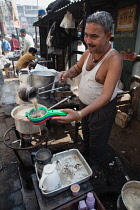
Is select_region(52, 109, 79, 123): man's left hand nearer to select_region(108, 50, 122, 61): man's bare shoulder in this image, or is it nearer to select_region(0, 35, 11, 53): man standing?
Answer: select_region(108, 50, 122, 61): man's bare shoulder

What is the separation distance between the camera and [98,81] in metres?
1.93

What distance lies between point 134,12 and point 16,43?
1318cm

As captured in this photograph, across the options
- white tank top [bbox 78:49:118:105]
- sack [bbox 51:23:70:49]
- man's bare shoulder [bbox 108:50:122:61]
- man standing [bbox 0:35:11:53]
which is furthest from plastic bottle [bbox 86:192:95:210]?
man standing [bbox 0:35:11:53]

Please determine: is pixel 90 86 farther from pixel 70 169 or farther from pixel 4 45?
pixel 4 45

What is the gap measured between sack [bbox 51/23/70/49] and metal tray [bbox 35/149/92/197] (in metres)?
5.96

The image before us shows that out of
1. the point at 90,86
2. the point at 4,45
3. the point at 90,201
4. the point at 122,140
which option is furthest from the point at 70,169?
the point at 4,45

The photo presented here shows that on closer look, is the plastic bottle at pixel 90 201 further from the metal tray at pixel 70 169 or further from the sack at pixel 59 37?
the sack at pixel 59 37

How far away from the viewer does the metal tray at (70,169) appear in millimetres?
1640

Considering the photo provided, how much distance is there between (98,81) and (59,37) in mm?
5635

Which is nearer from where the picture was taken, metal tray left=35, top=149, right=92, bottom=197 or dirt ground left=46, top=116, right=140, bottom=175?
metal tray left=35, top=149, right=92, bottom=197

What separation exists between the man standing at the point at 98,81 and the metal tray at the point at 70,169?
0.45 meters

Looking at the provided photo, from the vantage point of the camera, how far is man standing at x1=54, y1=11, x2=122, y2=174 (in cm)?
167

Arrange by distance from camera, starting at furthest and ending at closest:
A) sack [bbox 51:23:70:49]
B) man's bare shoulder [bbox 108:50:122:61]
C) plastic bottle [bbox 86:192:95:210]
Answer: sack [bbox 51:23:70:49]
man's bare shoulder [bbox 108:50:122:61]
plastic bottle [bbox 86:192:95:210]

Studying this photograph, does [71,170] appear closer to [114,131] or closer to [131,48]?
[114,131]
